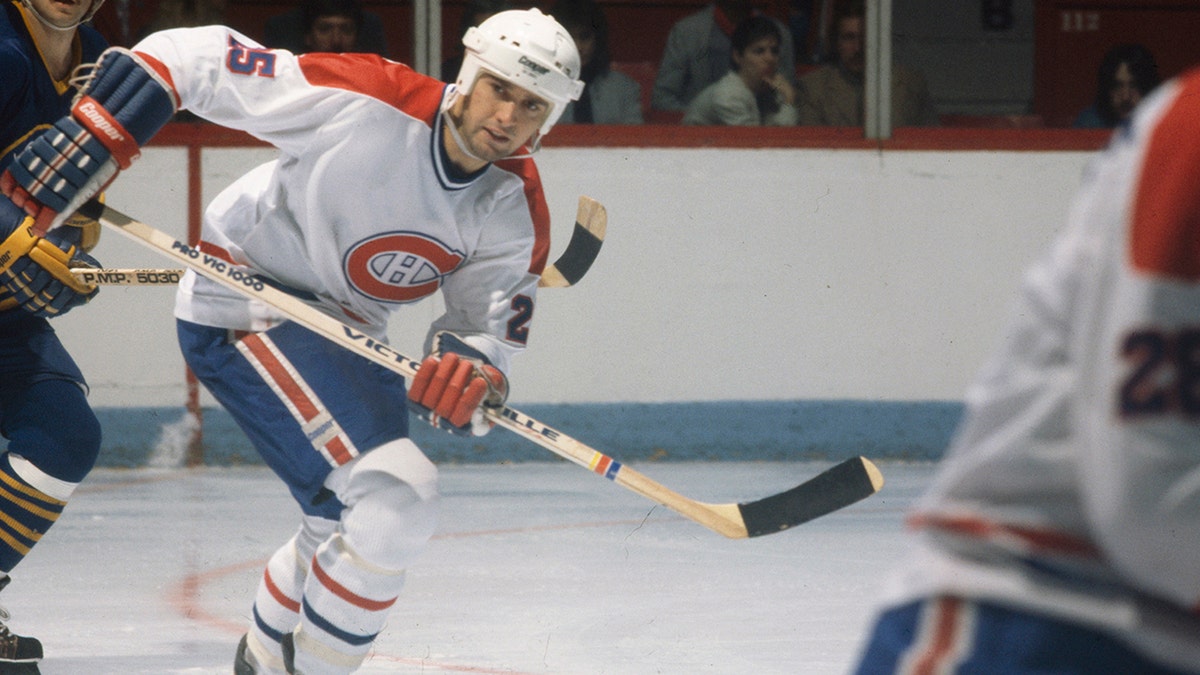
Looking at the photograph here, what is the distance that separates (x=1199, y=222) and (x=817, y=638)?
2.05 m

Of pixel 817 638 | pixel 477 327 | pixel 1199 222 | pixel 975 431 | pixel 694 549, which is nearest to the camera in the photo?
pixel 1199 222

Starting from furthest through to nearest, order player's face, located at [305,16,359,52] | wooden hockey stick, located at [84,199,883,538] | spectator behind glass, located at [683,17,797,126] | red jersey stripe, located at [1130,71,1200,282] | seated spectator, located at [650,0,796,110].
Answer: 1. seated spectator, located at [650,0,796,110]
2. spectator behind glass, located at [683,17,797,126]
3. player's face, located at [305,16,359,52]
4. wooden hockey stick, located at [84,199,883,538]
5. red jersey stripe, located at [1130,71,1200,282]

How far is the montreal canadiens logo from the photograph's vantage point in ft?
7.54

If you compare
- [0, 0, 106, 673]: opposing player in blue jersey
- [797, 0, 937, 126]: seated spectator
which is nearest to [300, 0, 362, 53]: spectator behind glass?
[797, 0, 937, 126]: seated spectator

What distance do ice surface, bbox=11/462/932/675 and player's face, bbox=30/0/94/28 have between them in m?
1.02

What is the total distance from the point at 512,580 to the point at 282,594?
2.86 feet

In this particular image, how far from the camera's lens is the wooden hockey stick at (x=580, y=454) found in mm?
2211

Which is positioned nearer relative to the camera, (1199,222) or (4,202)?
(1199,222)

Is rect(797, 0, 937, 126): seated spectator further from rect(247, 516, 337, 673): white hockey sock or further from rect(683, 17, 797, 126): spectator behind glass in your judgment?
rect(247, 516, 337, 673): white hockey sock

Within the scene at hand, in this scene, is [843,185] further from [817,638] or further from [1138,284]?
[1138,284]

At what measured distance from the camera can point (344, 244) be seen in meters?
2.29

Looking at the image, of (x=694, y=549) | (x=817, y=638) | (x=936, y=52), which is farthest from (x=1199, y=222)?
(x=936, y=52)

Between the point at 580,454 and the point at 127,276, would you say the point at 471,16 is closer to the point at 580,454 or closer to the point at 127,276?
the point at 127,276

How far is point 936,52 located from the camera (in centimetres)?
568
